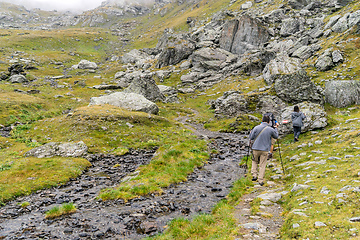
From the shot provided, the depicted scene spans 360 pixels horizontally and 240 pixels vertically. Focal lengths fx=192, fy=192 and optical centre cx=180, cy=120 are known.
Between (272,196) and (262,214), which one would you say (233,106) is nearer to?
(272,196)

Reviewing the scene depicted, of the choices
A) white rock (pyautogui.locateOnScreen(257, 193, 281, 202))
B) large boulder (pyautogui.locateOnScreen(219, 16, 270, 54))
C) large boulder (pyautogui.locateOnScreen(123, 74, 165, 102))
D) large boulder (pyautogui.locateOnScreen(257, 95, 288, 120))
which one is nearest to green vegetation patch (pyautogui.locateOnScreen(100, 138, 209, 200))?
white rock (pyautogui.locateOnScreen(257, 193, 281, 202))

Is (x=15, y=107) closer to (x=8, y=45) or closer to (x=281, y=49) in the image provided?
(x=281, y=49)

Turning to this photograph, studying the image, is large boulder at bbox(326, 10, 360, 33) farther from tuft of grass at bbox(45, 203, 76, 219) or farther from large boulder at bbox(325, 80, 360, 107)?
tuft of grass at bbox(45, 203, 76, 219)

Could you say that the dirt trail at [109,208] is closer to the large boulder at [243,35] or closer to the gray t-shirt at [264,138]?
the gray t-shirt at [264,138]

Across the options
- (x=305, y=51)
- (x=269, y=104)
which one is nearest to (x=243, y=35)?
(x=305, y=51)

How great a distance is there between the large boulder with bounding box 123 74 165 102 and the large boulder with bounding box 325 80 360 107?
47693mm

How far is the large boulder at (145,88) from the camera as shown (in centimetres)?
6397

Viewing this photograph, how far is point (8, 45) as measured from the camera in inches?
5920

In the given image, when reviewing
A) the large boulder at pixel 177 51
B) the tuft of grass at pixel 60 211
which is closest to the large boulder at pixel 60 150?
the tuft of grass at pixel 60 211

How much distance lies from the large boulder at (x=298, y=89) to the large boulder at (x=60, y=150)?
3990cm

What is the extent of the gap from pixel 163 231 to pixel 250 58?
84001 millimetres

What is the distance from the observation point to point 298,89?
3997 cm

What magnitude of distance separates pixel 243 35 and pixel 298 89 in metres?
73.3

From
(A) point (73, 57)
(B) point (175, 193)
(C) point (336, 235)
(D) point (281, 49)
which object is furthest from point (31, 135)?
(A) point (73, 57)
